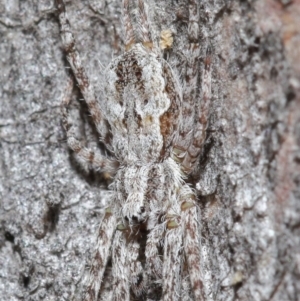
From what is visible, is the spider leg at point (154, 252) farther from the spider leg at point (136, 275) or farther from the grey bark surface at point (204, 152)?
the grey bark surface at point (204, 152)

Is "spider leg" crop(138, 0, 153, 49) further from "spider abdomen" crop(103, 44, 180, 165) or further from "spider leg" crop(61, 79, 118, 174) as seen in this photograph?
"spider leg" crop(61, 79, 118, 174)

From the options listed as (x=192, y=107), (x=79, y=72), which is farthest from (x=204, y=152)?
(x=79, y=72)

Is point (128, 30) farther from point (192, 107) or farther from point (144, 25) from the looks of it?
point (192, 107)

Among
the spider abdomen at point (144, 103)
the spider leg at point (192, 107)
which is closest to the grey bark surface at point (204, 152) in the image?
the spider leg at point (192, 107)

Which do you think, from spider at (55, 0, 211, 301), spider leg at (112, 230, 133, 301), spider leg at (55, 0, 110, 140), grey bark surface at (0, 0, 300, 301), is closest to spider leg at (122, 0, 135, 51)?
spider at (55, 0, 211, 301)

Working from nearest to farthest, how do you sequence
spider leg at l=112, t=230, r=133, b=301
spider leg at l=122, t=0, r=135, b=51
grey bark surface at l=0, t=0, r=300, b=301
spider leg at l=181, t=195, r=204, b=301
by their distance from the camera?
grey bark surface at l=0, t=0, r=300, b=301
spider leg at l=181, t=195, r=204, b=301
spider leg at l=112, t=230, r=133, b=301
spider leg at l=122, t=0, r=135, b=51
